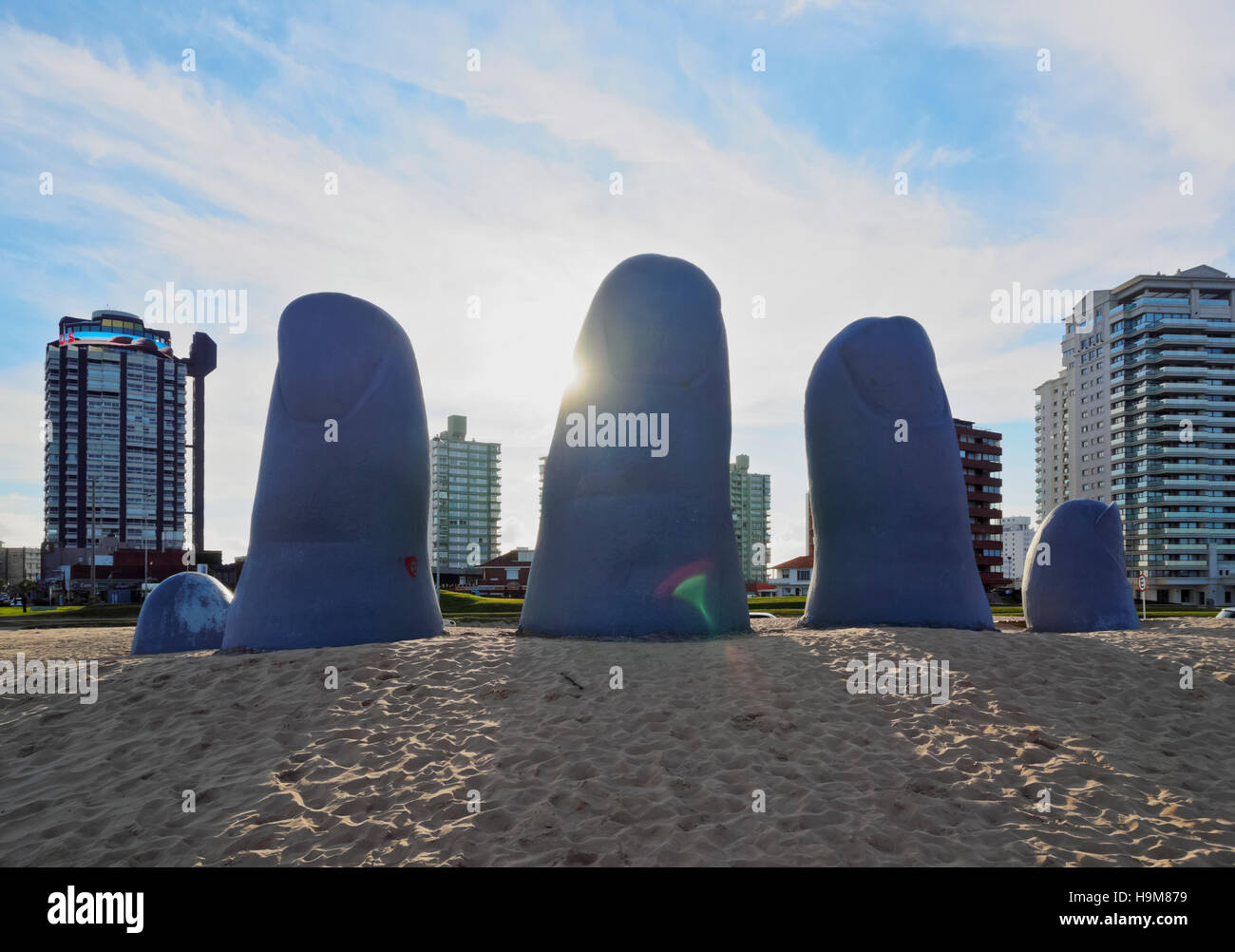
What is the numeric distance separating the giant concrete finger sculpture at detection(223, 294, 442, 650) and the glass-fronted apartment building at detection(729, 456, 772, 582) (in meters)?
90.5

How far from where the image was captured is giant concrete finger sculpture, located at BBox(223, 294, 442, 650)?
9648 mm

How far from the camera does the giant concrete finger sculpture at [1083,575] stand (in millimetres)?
13203

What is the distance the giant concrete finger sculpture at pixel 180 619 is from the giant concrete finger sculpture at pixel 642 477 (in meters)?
5.46

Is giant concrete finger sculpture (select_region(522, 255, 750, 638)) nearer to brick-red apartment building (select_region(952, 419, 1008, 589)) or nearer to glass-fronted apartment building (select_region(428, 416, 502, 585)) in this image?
brick-red apartment building (select_region(952, 419, 1008, 589))

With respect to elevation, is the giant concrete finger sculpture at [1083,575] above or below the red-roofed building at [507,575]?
above

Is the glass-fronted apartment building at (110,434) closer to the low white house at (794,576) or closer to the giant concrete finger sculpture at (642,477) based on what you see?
the low white house at (794,576)

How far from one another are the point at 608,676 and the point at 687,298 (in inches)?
221

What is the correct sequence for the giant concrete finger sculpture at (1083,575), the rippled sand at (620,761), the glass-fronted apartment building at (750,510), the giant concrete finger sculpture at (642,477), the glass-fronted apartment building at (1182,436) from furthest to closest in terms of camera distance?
the glass-fronted apartment building at (750,510) → the glass-fronted apartment building at (1182,436) → the giant concrete finger sculpture at (1083,575) → the giant concrete finger sculpture at (642,477) → the rippled sand at (620,761)

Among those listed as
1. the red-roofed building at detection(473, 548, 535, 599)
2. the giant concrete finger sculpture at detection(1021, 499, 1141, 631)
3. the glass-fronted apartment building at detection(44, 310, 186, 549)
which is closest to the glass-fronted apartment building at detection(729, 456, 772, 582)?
the red-roofed building at detection(473, 548, 535, 599)

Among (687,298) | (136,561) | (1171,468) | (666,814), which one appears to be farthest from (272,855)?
(1171,468)

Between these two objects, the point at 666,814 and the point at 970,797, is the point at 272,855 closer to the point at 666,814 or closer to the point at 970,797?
the point at 666,814

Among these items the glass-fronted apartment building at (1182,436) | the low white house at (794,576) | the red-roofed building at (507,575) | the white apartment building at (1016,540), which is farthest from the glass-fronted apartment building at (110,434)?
the white apartment building at (1016,540)

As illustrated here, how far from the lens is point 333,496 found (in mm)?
9805
